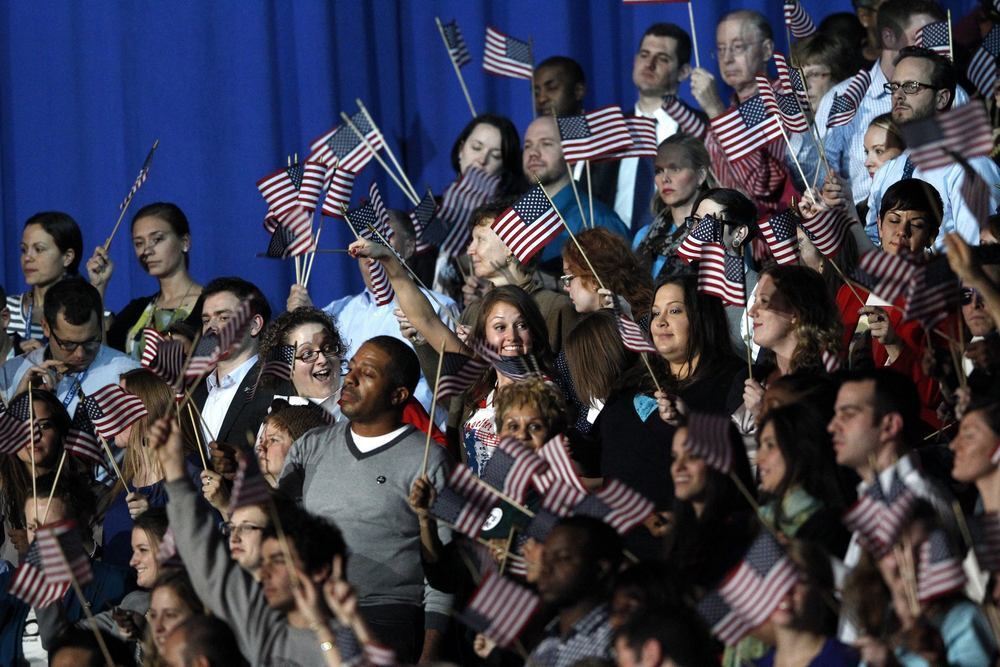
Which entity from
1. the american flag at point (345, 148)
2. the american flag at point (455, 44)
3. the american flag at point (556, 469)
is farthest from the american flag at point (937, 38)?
the american flag at point (556, 469)

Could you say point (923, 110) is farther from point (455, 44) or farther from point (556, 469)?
point (455, 44)

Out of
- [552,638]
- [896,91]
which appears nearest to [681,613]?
[552,638]

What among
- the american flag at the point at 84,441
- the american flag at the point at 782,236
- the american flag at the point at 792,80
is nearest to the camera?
the american flag at the point at 782,236

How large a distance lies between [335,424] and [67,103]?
200 inches

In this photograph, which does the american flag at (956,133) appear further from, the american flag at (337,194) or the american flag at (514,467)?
the american flag at (337,194)

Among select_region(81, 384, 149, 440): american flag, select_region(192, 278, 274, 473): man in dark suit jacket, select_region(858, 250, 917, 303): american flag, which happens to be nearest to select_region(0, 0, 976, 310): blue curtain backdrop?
select_region(192, 278, 274, 473): man in dark suit jacket

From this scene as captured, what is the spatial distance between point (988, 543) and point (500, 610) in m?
1.05

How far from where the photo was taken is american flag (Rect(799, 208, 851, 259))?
18.5ft

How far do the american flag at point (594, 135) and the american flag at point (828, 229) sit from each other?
1.41 m

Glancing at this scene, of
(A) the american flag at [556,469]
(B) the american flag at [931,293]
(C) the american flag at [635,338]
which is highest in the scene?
(B) the american flag at [931,293]

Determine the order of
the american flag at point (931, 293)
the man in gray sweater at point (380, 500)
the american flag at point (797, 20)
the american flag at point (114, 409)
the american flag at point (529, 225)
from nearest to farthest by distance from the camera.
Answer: the american flag at point (931, 293) < the man in gray sweater at point (380, 500) < the american flag at point (114, 409) < the american flag at point (529, 225) < the american flag at point (797, 20)

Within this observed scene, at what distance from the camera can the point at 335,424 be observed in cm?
528

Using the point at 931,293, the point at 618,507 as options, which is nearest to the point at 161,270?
the point at 618,507

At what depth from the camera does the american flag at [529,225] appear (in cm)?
623
